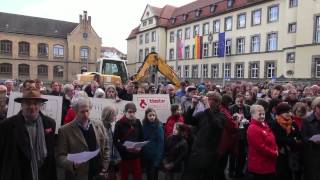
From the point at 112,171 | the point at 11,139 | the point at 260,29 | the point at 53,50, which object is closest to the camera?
the point at 11,139

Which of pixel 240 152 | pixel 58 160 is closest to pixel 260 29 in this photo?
pixel 240 152

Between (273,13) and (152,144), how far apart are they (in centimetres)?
4009

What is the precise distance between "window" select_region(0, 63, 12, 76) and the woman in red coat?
65203 mm

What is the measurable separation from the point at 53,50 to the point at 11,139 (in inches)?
2609

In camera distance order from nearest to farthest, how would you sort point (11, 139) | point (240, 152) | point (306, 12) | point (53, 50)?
point (11, 139) < point (240, 152) < point (306, 12) < point (53, 50)

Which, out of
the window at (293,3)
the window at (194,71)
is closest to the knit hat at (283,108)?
the window at (293,3)

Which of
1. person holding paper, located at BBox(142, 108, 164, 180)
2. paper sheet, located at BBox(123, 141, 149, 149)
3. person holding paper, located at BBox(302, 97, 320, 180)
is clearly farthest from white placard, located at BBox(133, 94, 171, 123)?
person holding paper, located at BBox(302, 97, 320, 180)

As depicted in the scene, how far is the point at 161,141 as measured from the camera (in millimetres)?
6953

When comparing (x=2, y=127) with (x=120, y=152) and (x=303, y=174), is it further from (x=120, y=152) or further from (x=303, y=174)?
(x=303, y=174)

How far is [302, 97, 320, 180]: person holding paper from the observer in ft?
20.2

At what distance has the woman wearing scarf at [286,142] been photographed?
20.4 feet

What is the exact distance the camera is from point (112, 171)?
268 inches

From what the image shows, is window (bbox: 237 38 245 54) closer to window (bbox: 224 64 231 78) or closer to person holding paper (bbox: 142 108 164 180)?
window (bbox: 224 64 231 78)

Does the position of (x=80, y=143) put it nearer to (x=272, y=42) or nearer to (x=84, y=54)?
(x=272, y=42)
